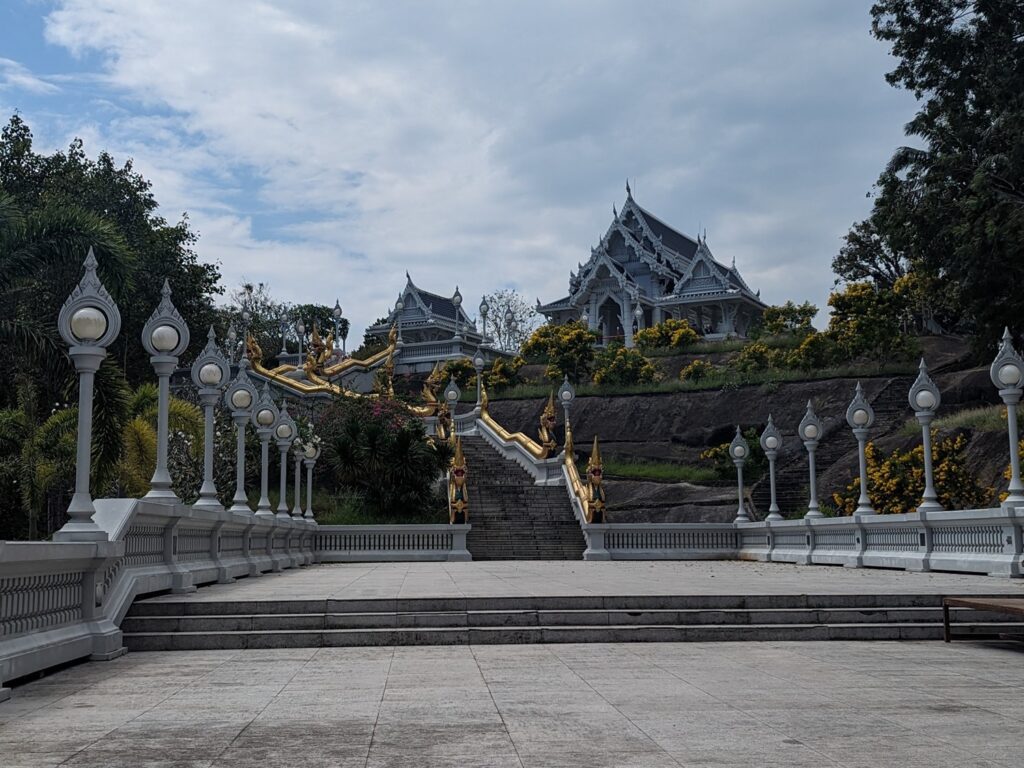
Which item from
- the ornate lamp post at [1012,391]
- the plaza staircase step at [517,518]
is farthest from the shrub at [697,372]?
the ornate lamp post at [1012,391]

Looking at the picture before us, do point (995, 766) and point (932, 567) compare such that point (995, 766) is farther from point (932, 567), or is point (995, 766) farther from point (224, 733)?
point (932, 567)

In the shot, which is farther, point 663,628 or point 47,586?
point 663,628

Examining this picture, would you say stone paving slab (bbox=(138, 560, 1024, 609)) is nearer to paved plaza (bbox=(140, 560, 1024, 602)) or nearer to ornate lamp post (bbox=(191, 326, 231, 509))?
paved plaza (bbox=(140, 560, 1024, 602))

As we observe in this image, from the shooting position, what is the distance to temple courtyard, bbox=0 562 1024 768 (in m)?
6.12

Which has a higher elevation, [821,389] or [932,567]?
[821,389]

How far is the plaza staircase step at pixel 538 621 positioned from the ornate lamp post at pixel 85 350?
1581 mm

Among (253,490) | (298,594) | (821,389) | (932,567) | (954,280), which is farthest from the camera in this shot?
(821,389)

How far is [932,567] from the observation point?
19.0 m

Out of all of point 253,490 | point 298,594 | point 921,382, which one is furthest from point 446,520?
point 298,594

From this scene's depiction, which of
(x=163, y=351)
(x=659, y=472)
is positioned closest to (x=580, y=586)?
(x=163, y=351)

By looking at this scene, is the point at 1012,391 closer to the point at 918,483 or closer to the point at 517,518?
the point at 918,483

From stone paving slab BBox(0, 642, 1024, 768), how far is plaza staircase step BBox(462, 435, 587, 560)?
20774 mm

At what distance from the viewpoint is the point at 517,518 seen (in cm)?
3419

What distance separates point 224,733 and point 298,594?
735cm
